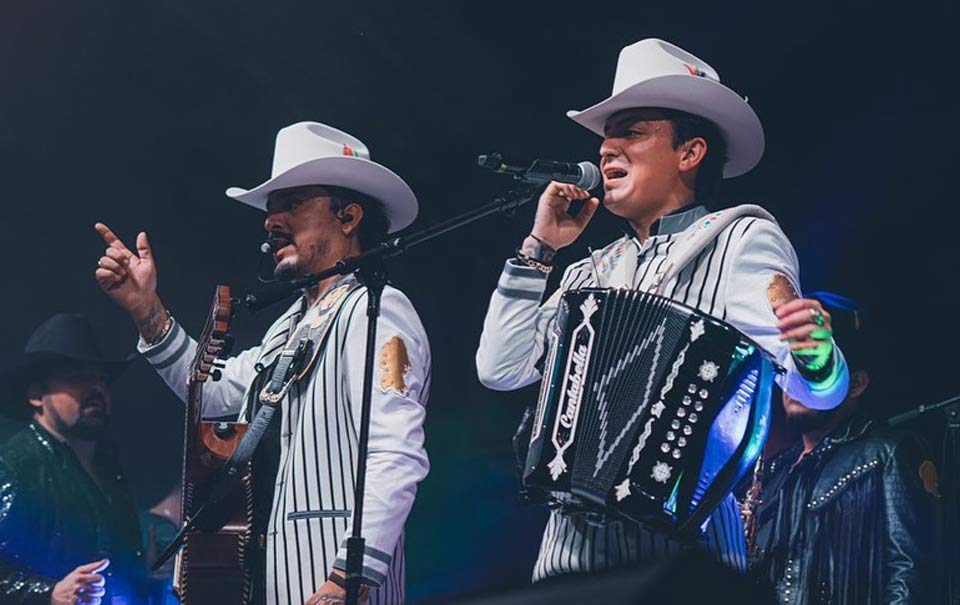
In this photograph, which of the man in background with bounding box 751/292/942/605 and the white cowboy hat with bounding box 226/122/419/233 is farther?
the white cowboy hat with bounding box 226/122/419/233

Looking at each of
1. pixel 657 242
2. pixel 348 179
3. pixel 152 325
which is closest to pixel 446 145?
pixel 348 179

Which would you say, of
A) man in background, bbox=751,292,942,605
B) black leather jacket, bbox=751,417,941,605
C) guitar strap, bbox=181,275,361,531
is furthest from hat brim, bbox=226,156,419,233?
black leather jacket, bbox=751,417,941,605

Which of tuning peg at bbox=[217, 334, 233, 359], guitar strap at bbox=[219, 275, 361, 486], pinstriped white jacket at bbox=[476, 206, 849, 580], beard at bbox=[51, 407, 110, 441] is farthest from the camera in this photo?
beard at bbox=[51, 407, 110, 441]

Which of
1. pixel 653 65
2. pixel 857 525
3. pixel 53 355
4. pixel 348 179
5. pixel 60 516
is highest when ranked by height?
pixel 653 65

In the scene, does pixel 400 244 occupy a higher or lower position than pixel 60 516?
higher

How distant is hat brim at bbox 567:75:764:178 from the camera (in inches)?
134

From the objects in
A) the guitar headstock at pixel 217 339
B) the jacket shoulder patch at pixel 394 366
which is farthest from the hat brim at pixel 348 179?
the jacket shoulder patch at pixel 394 366

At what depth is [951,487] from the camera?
3.93 m

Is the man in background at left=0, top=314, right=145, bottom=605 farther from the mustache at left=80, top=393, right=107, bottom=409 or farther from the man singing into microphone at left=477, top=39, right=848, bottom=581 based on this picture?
the man singing into microphone at left=477, top=39, right=848, bottom=581

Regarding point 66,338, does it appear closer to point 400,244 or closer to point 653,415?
point 400,244

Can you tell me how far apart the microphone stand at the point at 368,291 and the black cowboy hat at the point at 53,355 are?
2.71 m

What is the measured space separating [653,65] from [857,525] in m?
1.83

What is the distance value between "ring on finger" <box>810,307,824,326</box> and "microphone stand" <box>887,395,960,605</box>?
1.22 metres

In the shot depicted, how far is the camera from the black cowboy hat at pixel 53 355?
5730 mm
